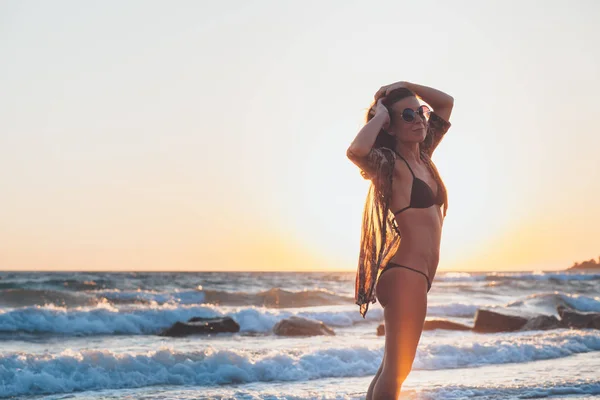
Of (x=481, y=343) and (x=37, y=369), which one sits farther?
(x=481, y=343)

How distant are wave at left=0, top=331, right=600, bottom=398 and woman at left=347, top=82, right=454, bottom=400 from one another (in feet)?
24.8

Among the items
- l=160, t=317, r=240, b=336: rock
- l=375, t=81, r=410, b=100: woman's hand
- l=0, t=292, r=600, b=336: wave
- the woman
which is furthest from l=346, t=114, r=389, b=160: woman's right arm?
l=0, t=292, r=600, b=336: wave

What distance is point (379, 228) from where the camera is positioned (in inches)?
184

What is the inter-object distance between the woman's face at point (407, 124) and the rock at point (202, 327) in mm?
15416

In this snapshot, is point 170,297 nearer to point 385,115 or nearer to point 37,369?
point 37,369

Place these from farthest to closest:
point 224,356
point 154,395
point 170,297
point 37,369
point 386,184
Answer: point 170,297, point 224,356, point 37,369, point 154,395, point 386,184

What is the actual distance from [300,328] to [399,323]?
49.0 feet

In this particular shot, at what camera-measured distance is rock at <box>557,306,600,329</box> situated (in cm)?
2077

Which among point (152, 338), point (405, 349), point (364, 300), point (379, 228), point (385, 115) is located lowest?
point (152, 338)

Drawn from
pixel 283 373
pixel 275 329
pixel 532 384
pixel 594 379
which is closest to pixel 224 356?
pixel 283 373

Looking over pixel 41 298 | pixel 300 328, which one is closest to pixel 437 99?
pixel 300 328

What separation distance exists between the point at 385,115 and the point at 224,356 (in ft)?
29.0

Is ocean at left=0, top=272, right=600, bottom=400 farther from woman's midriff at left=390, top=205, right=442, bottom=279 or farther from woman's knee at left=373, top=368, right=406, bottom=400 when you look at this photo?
woman's midriff at left=390, top=205, right=442, bottom=279

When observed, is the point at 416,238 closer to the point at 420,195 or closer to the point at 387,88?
the point at 420,195
